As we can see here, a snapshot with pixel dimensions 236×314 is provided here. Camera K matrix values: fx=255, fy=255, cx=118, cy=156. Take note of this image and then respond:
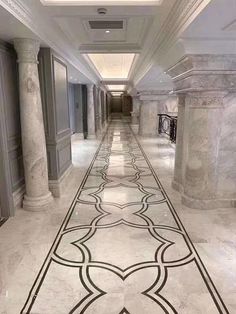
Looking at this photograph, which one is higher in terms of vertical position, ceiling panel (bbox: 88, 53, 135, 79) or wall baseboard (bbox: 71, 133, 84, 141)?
ceiling panel (bbox: 88, 53, 135, 79)

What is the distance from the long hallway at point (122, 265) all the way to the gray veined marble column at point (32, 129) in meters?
0.58

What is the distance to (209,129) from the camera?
3.58 metres

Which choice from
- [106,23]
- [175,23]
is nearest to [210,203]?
[175,23]

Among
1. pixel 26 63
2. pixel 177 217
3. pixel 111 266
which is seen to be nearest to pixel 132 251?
pixel 111 266

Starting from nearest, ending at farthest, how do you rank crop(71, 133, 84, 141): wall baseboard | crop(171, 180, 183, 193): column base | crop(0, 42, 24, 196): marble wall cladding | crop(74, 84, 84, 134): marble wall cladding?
crop(0, 42, 24, 196): marble wall cladding → crop(171, 180, 183, 193): column base → crop(74, 84, 84, 134): marble wall cladding → crop(71, 133, 84, 141): wall baseboard

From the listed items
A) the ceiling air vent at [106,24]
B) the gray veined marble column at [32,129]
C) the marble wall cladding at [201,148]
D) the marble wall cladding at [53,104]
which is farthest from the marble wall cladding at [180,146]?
the gray veined marble column at [32,129]

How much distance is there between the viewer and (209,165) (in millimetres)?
3693

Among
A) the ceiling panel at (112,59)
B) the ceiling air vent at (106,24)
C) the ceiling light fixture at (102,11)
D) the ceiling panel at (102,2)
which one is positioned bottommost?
the ceiling light fixture at (102,11)

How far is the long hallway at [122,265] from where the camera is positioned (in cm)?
199

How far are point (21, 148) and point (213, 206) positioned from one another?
10.1ft

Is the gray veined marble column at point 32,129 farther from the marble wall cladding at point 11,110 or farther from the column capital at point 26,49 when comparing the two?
the marble wall cladding at point 11,110

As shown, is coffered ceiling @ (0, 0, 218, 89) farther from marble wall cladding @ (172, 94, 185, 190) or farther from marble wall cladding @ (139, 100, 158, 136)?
marble wall cladding @ (139, 100, 158, 136)

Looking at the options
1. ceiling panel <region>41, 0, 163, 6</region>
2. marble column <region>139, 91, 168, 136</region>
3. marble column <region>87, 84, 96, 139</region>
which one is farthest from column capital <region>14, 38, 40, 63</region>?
marble column <region>139, 91, 168, 136</region>

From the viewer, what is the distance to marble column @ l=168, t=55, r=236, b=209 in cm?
331
